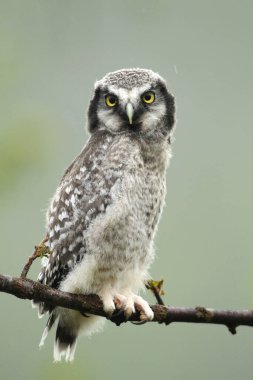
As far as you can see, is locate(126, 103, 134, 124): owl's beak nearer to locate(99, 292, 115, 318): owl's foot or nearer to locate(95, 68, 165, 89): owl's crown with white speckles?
locate(95, 68, 165, 89): owl's crown with white speckles

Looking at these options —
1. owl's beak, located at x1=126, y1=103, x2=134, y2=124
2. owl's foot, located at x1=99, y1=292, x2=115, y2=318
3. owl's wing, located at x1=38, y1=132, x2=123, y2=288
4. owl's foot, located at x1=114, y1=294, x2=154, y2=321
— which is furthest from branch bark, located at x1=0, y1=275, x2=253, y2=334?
owl's beak, located at x1=126, y1=103, x2=134, y2=124

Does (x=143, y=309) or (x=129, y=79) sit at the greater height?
(x=129, y=79)

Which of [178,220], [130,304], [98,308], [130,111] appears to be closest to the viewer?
[98,308]

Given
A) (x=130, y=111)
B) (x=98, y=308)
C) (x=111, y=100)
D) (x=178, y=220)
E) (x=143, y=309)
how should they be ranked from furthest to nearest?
(x=178, y=220)
(x=111, y=100)
(x=130, y=111)
(x=143, y=309)
(x=98, y=308)

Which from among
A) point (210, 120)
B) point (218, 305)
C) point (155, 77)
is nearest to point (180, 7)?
point (210, 120)

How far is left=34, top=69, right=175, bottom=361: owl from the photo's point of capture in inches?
127

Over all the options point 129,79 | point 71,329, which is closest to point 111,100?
point 129,79

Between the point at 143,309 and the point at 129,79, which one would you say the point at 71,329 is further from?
the point at 129,79

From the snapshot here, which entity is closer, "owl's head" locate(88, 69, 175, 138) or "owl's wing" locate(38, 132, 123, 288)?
"owl's wing" locate(38, 132, 123, 288)

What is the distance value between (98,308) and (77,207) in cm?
53

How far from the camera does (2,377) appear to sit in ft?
38.1

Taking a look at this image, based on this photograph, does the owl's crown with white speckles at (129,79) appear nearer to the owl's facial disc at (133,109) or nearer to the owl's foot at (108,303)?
the owl's facial disc at (133,109)

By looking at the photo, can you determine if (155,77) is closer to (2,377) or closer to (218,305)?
(218,305)

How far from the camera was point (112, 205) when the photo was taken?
3.25 metres
